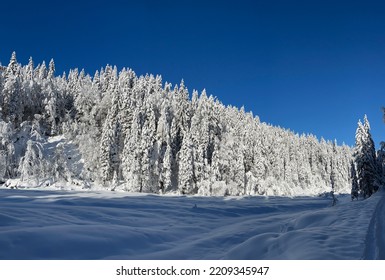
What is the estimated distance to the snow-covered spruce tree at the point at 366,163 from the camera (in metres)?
36.3

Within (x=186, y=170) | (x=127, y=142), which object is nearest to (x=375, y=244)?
(x=186, y=170)

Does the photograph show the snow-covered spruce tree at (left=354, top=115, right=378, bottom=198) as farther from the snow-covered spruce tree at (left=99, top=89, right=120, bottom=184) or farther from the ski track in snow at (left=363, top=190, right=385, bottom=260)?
the snow-covered spruce tree at (left=99, top=89, right=120, bottom=184)

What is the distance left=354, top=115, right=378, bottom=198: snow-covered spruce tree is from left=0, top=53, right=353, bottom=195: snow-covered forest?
2286 centimetres

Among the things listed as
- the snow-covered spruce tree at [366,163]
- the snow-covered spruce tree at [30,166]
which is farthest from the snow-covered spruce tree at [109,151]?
the snow-covered spruce tree at [366,163]

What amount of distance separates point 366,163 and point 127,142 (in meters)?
41.0

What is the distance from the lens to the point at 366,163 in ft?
121

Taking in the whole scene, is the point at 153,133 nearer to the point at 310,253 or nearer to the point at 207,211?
the point at 207,211

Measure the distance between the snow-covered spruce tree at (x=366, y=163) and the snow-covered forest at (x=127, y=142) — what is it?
22858mm

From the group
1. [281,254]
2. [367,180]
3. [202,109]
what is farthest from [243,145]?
[281,254]

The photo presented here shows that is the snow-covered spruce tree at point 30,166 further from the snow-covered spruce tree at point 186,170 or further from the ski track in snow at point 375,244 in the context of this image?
the ski track in snow at point 375,244

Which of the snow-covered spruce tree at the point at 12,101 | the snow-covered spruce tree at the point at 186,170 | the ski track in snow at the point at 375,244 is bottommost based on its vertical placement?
the ski track in snow at the point at 375,244

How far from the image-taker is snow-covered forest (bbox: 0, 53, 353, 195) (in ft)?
173

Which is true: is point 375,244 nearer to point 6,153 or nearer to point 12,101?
point 6,153

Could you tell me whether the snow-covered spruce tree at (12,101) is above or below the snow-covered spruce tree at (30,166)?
above
